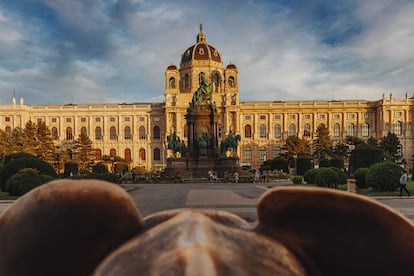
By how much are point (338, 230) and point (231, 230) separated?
27cm

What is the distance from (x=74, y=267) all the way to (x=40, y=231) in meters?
0.12

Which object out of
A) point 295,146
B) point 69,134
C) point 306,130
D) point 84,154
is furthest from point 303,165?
point 69,134

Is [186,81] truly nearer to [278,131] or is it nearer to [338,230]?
[278,131]

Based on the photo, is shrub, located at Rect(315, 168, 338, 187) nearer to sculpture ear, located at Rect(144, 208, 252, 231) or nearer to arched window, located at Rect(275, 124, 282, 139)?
sculpture ear, located at Rect(144, 208, 252, 231)

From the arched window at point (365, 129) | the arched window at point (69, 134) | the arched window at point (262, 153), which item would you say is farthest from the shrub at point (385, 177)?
the arched window at point (69, 134)

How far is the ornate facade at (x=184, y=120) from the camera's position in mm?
59406

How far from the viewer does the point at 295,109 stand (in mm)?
61312

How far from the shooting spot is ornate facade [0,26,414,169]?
195 feet

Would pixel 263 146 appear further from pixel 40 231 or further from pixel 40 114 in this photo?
pixel 40 231

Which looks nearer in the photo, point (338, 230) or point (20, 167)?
point (338, 230)

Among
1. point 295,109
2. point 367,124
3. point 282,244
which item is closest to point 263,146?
point 295,109

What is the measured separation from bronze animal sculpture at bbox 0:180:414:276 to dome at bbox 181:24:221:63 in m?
63.5

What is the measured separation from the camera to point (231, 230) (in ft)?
2.81

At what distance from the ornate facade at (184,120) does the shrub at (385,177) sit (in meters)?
45.2
